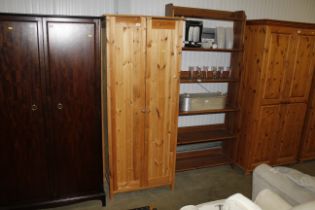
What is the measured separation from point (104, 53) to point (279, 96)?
2268 mm

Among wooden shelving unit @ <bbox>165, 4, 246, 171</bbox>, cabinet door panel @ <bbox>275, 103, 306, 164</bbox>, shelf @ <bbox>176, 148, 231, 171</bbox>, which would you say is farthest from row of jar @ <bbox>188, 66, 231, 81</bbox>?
shelf @ <bbox>176, 148, 231, 171</bbox>

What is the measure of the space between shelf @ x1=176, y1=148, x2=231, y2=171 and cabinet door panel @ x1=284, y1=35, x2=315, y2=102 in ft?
3.94

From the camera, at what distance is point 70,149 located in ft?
7.98

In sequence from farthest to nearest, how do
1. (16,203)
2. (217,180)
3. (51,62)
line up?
(217,180), (16,203), (51,62)

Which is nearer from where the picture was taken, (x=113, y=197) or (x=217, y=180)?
(x=113, y=197)

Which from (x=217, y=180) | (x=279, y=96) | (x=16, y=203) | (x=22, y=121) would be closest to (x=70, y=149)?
(x=22, y=121)

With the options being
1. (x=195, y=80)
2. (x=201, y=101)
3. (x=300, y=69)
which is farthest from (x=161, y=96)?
(x=300, y=69)

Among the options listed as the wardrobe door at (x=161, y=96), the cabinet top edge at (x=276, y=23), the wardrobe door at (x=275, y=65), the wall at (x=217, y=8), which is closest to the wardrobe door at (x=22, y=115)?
the wardrobe door at (x=161, y=96)

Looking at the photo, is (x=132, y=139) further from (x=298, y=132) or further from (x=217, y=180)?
(x=298, y=132)

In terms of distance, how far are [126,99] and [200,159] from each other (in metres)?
1.58

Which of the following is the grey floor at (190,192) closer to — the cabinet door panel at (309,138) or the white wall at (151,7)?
the cabinet door panel at (309,138)

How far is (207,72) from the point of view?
325 centimetres

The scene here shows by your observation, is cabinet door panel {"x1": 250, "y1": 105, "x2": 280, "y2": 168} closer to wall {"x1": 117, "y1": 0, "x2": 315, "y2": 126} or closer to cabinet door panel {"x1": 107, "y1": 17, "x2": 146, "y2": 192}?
wall {"x1": 117, "y1": 0, "x2": 315, "y2": 126}

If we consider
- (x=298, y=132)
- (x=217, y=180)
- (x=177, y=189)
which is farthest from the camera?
(x=298, y=132)
